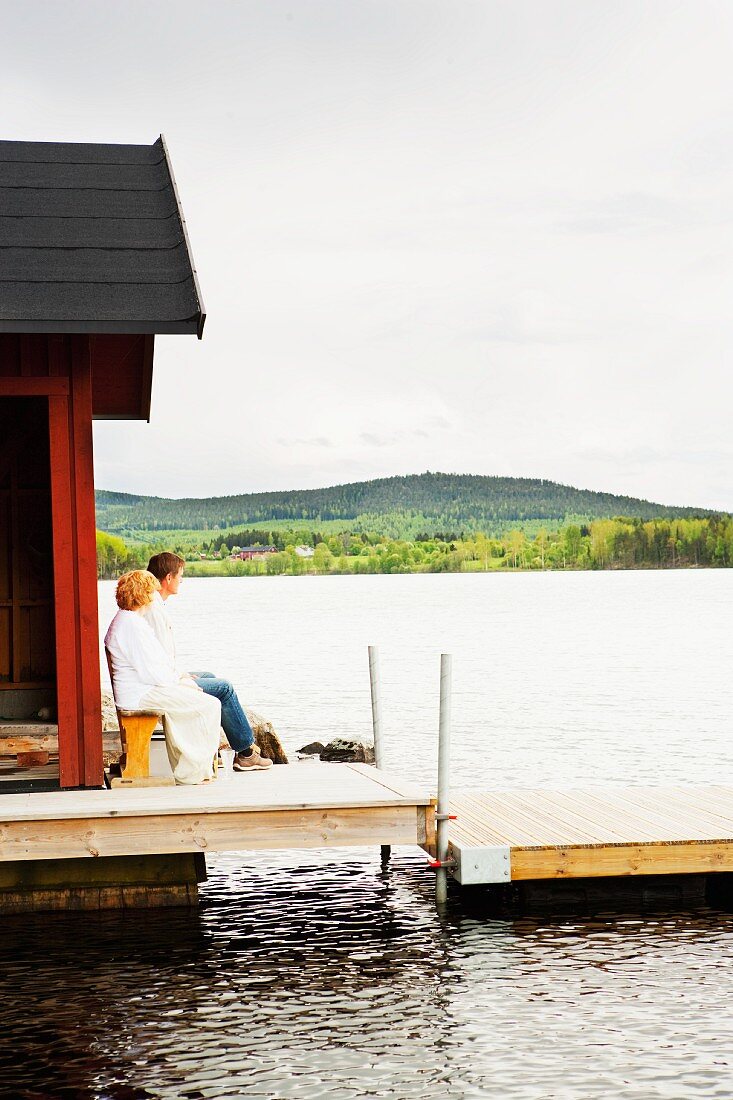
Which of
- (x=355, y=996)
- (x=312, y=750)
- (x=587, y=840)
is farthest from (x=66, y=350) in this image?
(x=312, y=750)

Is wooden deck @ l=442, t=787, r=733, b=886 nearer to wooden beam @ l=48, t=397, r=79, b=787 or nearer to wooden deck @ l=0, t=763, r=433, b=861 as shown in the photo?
wooden deck @ l=0, t=763, r=433, b=861

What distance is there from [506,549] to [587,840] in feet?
501

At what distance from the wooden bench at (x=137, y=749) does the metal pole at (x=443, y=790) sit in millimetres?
1809

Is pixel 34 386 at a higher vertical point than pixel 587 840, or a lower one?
higher

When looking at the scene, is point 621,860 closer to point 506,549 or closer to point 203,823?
point 203,823

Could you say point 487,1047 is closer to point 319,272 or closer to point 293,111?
point 293,111

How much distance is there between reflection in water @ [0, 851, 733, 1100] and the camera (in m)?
6.57

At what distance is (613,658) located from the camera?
50938mm

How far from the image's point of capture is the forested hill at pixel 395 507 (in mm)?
124062

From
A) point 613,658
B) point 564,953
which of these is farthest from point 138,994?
point 613,658

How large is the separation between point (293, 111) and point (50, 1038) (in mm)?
73836

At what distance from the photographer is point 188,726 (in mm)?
9047

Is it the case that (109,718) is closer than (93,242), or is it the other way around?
→ (93,242)

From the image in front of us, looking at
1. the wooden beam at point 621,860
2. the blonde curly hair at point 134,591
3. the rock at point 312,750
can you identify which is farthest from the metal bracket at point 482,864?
the rock at point 312,750
